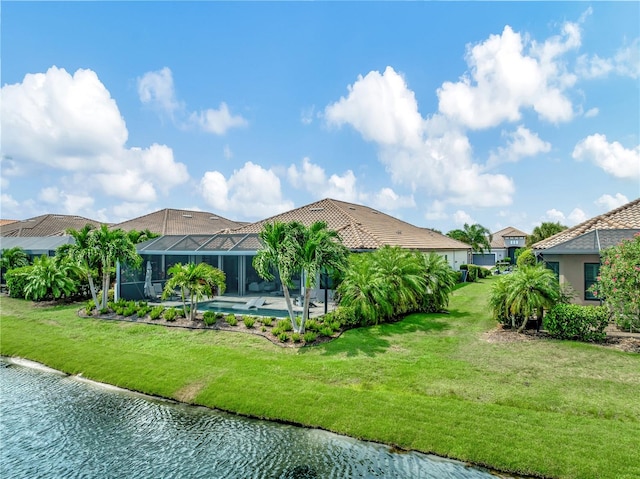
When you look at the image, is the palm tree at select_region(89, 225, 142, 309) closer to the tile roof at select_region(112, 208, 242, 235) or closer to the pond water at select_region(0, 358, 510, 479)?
the pond water at select_region(0, 358, 510, 479)

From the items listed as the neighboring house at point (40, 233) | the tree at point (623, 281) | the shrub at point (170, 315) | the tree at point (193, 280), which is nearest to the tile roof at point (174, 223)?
the neighboring house at point (40, 233)

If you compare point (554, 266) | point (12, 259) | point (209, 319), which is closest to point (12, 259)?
point (12, 259)

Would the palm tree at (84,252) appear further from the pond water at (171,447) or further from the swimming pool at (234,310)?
the pond water at (171,447)

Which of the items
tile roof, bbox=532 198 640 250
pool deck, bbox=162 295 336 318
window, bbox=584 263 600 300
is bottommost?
pool deck, bbox=162 295 336 318

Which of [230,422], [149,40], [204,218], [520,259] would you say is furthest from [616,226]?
[204,218]

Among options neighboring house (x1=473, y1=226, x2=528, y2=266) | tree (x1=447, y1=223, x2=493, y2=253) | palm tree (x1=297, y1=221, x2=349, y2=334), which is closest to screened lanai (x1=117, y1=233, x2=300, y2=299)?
palm tree (x1=297, y1=221, x2=349, y2=334)
